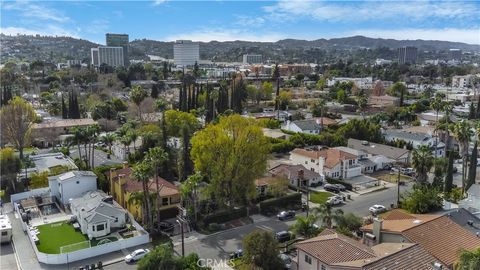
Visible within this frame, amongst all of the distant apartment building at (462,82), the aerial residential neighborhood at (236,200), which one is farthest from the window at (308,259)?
the distant apartment building at (462,82)

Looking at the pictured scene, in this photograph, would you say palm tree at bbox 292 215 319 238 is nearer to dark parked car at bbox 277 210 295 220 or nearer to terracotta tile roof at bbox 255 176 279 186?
dark parked car at bbox 277 210 295 220

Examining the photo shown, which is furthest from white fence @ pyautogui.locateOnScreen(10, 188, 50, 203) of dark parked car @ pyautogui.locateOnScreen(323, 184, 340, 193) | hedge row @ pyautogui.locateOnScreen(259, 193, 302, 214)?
dark parked car @ pyautogui.locateOnScreen(323, 184, 340, 193)

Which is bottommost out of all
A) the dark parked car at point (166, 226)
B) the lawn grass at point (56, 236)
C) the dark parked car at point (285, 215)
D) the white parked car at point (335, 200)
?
the lawn grass at point (56, 236)

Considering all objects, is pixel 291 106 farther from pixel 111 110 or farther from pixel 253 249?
pixel 253 249

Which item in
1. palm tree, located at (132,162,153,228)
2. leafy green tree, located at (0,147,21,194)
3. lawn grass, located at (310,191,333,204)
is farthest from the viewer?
lawn grass, located at (310,191,333,204)

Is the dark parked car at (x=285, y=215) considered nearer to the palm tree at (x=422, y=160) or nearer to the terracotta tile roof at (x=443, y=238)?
the terracotta tile roof at (x=443, y=238)

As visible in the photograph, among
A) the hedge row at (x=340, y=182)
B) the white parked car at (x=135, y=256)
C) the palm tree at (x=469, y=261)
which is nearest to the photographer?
the palm tree at (x=469, y=261)

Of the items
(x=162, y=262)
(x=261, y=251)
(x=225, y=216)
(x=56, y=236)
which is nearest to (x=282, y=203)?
(x=225, y=216)
